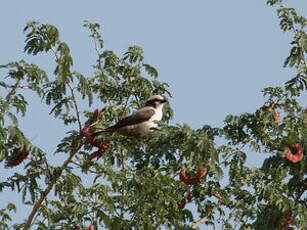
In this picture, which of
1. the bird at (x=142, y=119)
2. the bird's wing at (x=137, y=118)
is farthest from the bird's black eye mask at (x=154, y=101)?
the bird's wing at (x=137, y=118)

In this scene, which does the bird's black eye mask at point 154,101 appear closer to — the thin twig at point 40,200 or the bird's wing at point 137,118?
the bird's wing at point 137,118

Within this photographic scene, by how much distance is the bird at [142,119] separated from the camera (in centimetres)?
1115

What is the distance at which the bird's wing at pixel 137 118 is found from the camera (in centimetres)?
1123

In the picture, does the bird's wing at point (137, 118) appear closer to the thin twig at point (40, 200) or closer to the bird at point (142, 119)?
the bird at point (142, 119)

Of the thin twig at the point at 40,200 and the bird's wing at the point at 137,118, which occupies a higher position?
the bird's wing at the point at 137,118

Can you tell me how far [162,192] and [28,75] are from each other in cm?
207

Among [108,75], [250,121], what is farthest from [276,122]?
[108,75]

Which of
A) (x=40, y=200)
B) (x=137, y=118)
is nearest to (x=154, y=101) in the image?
(x=137, y=118)

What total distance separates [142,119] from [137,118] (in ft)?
0.59

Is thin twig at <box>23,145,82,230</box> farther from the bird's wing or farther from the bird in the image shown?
the bird's wing

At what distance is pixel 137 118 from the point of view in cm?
1190

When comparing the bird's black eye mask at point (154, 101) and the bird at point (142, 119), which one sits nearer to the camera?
the bird at point (142, 119)

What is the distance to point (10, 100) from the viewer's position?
30.5ft

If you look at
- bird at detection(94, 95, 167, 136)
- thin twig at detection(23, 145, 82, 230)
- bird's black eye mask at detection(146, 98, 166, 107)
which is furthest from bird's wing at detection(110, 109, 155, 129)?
thin twig at detection(23, 145, 82, 230)
